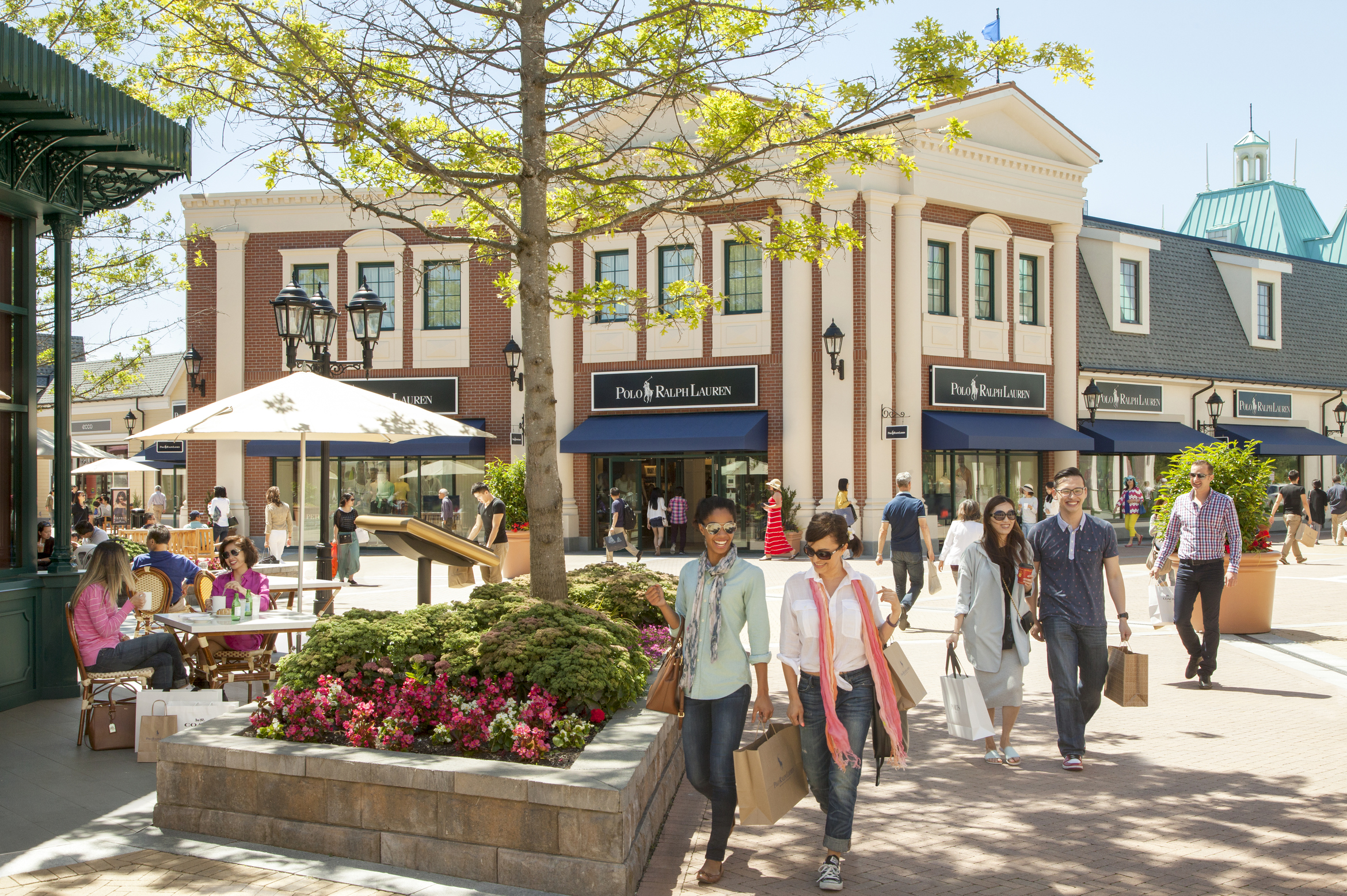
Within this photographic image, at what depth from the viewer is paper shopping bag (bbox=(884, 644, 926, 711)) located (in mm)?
5258

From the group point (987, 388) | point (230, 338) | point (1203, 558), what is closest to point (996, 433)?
point (987, 388)

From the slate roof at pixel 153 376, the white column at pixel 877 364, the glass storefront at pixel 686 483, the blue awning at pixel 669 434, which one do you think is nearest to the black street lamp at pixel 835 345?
the white column at pixel 877 364

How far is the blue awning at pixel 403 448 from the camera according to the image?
26.5 m

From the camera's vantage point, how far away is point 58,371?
9.24 m

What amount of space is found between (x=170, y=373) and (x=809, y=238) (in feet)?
121

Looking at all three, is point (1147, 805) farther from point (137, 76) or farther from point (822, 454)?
point (822, 454)

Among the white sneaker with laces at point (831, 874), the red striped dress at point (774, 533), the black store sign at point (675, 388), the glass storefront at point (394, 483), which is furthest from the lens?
the glass storefront at point (394, 483)

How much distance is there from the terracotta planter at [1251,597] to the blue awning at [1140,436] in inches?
584

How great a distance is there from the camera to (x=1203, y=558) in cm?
965

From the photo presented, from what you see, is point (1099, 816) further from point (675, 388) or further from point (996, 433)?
point (675, 388)

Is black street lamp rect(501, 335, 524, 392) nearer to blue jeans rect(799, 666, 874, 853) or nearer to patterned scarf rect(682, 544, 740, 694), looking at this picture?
patterned scarf rect(682, 544, 740, 694)

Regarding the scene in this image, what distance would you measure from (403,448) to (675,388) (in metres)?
6.97

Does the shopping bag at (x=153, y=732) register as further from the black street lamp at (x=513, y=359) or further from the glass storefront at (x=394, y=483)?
the glass storefront at (x=394, y=483)

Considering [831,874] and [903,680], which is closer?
[831,874]
